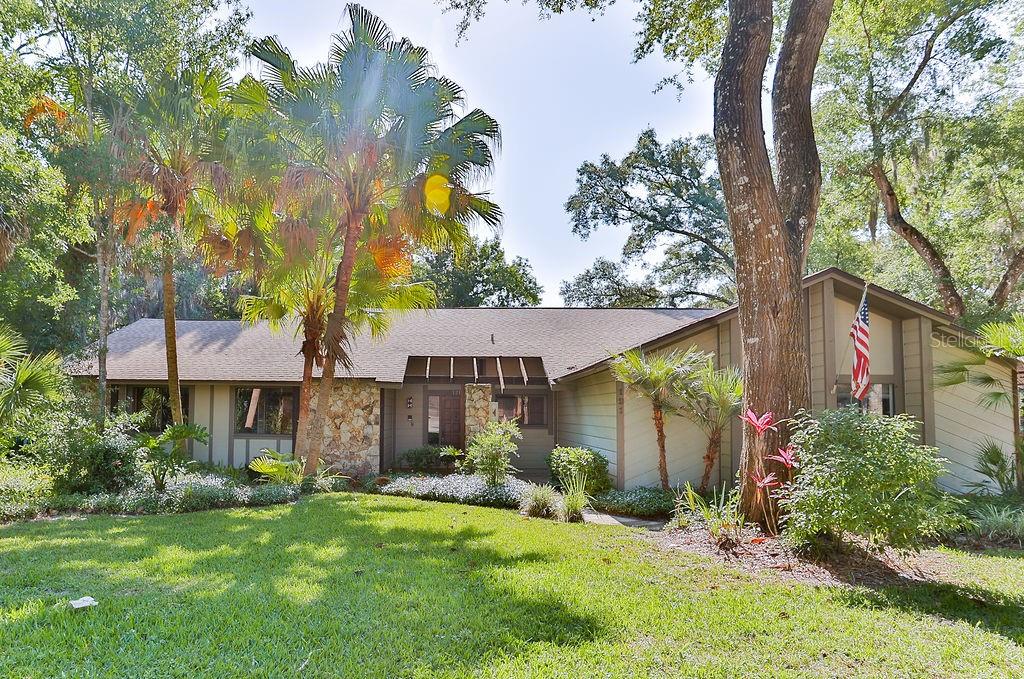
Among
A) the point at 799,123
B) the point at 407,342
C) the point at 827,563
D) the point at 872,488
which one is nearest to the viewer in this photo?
the point at 872,488

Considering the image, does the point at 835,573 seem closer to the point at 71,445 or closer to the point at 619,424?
the point at 619,424

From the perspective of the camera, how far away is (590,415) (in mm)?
13164

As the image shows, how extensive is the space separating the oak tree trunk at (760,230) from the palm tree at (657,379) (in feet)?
6.78

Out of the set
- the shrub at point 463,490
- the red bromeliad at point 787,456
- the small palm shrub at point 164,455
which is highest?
the red bromeliad at point 787,456

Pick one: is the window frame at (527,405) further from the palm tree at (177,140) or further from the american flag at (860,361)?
the american flag at (860,361)

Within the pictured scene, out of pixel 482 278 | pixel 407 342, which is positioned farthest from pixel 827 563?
pixel 482 278

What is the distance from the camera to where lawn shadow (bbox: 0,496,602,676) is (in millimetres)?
3760

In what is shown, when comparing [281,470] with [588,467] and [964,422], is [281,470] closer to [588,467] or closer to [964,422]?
[588,467]

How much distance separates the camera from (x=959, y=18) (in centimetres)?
1295

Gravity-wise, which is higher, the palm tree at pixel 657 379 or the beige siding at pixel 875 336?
the beige siding at pixel 875 336

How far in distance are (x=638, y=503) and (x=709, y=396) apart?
2.11 meters

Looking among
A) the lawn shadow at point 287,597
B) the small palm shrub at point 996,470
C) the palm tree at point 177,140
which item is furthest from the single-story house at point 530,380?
the lawn shadow at point 287,597

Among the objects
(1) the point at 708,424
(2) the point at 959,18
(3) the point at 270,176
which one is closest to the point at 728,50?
(1) the point at 708,424

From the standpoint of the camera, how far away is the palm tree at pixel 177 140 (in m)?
11.2
